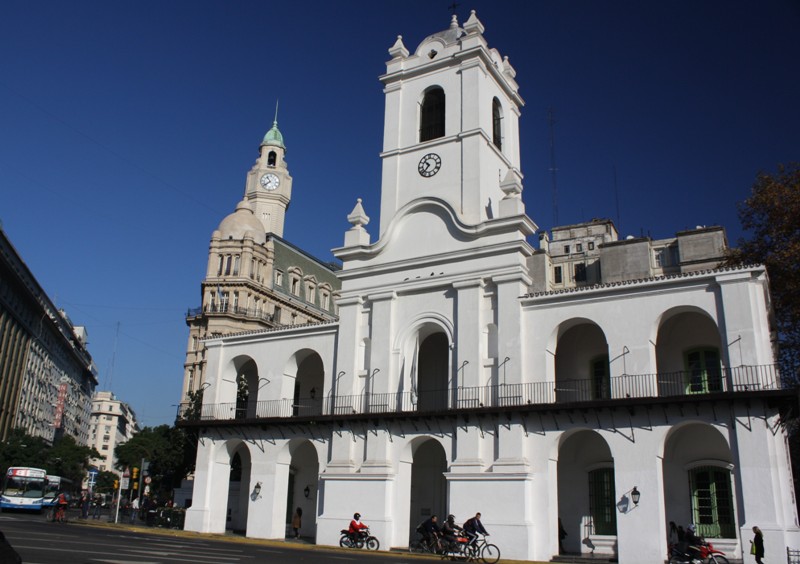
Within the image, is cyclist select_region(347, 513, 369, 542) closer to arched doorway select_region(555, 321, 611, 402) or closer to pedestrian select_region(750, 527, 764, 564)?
arched doorway select_region(555, 321, 611, 402)

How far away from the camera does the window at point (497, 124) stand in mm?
33906

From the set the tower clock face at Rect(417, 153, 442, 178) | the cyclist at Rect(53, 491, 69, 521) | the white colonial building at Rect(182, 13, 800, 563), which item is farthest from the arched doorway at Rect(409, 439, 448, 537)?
the cyclist at Rect(53, 491, 69, 521)

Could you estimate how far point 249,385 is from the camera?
38.1 metres

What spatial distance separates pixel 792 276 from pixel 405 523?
63.1ft

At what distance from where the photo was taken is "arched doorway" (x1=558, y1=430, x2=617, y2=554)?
26.2m

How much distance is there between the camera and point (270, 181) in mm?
78688

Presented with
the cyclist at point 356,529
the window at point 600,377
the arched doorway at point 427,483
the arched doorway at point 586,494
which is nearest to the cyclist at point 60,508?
the cyclist at point 356,529

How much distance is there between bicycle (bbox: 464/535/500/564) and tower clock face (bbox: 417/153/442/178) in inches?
619

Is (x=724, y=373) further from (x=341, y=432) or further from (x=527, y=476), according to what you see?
(x=341, y=432)

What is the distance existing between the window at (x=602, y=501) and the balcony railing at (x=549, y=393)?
9.26ft

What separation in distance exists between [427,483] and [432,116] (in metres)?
16.5

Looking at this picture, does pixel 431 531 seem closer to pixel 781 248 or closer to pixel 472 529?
pixel 472 529

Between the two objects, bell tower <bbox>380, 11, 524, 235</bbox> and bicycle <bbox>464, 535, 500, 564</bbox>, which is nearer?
bicycle <bbox>464, 535, 500, 564</bbox>

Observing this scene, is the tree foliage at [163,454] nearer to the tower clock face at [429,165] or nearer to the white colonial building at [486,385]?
the white colonial building at [486,385]
